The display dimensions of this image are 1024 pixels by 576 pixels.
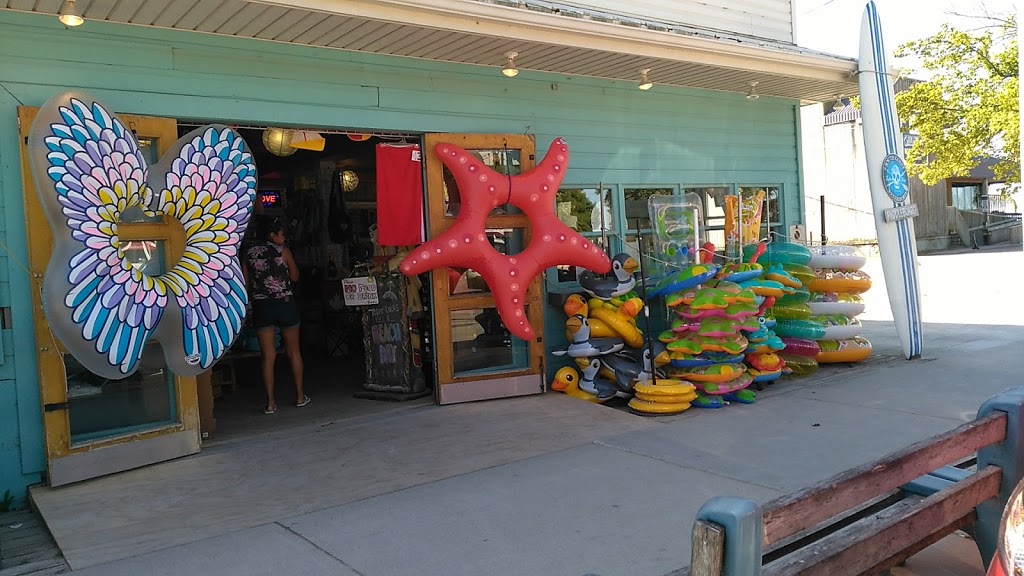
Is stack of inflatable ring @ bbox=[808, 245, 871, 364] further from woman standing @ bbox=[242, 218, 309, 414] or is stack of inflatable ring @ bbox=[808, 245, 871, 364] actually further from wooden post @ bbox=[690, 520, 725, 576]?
wooden post @ bbox=[690, 520, 725, 576]

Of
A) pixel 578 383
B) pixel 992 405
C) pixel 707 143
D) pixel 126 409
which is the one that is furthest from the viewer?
pixel 707 143

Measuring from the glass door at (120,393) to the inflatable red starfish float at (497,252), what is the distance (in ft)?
5.94

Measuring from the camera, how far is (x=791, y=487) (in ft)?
14.5

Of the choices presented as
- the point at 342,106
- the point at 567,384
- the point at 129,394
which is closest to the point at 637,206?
the point at 567,384

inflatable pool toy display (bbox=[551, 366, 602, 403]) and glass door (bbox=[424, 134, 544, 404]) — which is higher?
glass door (bbox=[424, 134, 544, 404])

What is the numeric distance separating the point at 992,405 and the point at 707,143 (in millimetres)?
5439

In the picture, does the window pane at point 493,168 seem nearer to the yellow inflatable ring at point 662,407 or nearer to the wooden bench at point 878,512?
the yellow inflatable ring at point 662,407

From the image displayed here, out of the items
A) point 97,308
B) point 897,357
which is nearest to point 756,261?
point 897,357

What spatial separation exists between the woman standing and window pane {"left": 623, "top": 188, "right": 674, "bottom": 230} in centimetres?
346

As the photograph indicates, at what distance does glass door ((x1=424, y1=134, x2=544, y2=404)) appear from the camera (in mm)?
6301

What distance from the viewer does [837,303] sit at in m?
7.80

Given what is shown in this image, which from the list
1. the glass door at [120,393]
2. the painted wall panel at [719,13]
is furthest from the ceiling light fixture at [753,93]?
the glass door at [120,393]

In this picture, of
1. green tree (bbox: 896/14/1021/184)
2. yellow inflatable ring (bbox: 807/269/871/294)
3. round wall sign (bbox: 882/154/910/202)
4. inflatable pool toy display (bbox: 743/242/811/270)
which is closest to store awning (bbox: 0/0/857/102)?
round wall sign (bbox: 882/154/910/202)

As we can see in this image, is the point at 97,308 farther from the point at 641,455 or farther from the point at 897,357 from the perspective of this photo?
the point at 897,357
